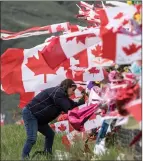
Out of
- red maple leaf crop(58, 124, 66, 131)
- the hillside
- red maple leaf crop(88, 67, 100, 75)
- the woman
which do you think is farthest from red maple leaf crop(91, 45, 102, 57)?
the hillside

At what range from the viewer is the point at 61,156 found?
8.45 m

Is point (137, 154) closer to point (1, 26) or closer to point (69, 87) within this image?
point (69, 87)

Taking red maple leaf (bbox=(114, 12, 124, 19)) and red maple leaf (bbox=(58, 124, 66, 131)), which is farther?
red maple leaf (bbox=(58, 124, 66, 131))

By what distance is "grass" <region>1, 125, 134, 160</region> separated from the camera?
26.0 feet

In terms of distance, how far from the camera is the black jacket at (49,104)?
9359 mm

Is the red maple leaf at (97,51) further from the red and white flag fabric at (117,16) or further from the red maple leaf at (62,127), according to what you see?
the red maple leaf at (62,127)

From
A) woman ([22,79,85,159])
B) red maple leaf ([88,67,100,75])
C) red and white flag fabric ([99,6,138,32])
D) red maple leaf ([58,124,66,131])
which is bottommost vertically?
red maple leaf ([58,124,66,131])

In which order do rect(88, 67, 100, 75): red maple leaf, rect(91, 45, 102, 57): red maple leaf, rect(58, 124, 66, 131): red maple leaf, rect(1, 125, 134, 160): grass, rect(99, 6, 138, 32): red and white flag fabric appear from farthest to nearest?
rect(58, 124, 66, 131): red maple leaf → rect(88, 67, 100, 75): red maple leaf → rect(91, 45, 102, 57): red maple leaf → rect(1, 125, 134, 160): grass → rect(99, 6, 138, 32): red and white flag fabric

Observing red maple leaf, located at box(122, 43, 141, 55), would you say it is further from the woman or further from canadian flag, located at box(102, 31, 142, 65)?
the woman

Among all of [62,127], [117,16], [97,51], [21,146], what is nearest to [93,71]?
[97,51]

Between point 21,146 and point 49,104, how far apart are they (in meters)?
1.62

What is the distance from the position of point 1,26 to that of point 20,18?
1.10 metres

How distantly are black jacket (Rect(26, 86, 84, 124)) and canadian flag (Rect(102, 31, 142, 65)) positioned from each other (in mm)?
2556

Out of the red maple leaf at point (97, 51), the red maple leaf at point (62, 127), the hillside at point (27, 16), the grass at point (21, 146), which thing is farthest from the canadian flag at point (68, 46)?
the hillside at point (27, 16)
